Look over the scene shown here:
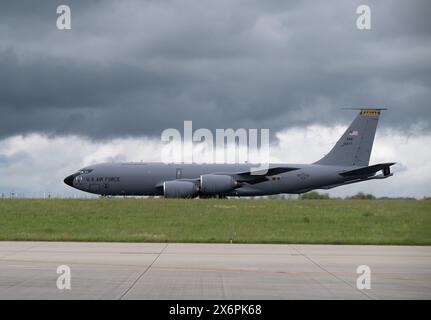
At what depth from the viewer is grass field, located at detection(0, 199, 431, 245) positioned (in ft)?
94.1

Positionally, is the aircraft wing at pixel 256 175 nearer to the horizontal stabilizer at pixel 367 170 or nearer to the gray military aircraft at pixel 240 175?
the gray military aircraft at pixel 240 175

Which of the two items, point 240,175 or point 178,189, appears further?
point 240,175

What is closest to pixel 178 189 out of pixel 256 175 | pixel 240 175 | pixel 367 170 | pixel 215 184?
pixel 215 184

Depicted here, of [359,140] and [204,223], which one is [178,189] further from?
[204,223]

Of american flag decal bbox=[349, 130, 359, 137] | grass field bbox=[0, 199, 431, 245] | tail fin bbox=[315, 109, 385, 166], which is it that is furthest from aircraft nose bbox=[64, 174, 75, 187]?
american flag decal bbox=[349, 130, 359, 137]

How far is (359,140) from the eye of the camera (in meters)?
67.8

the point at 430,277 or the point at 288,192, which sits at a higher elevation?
the point at 288,192

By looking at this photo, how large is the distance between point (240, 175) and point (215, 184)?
2.99 m

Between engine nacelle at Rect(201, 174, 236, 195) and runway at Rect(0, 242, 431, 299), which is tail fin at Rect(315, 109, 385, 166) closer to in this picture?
engine nacelle at Rect(201, 174, 236, 195)

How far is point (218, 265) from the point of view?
18391 millimetres
